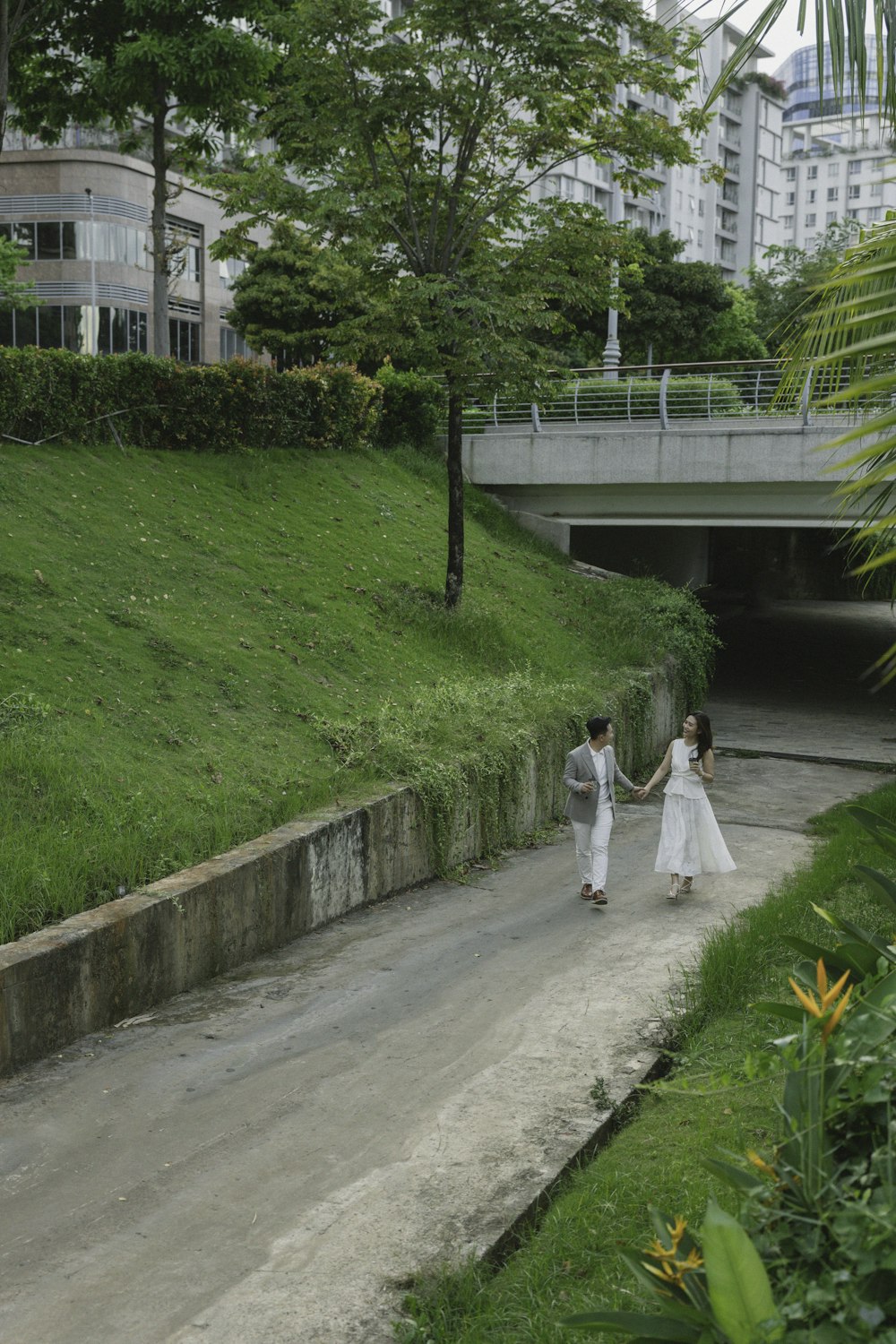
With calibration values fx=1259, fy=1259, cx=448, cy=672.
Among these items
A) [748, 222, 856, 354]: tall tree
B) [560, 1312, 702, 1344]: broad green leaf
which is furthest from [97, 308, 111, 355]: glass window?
[560, 1312, 702, 1344]: broad green leaf

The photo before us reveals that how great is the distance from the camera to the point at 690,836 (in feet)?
35.3

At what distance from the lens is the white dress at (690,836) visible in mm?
10742

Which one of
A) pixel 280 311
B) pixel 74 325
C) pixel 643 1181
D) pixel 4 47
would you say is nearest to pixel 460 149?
pixel 4 47

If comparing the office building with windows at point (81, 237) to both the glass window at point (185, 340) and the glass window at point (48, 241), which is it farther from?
the glass window at point (185, 340)

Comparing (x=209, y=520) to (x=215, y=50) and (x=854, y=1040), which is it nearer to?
(x=215, y=50)

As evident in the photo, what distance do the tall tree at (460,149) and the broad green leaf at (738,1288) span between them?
541 inches

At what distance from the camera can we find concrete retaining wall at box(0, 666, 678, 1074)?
681 centimetres

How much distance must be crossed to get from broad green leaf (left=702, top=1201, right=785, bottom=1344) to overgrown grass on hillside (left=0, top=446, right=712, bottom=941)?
575cm

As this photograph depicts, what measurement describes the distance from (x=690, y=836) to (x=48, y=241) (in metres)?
36.0

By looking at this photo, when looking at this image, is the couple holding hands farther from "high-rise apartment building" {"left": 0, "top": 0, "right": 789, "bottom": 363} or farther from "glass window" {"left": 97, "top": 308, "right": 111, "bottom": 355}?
"glass window" {"left": 97, "top": 308, "right": 111, "bottom": 355}

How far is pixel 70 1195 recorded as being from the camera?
5344mm

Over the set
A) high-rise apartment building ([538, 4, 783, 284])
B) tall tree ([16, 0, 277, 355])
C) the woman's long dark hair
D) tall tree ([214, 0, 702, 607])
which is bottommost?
the woman's long dark hair

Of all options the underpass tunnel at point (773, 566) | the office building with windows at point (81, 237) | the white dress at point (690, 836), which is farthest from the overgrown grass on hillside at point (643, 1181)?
the office building with windows at point (81, 237)

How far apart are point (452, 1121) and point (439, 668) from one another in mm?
8999
